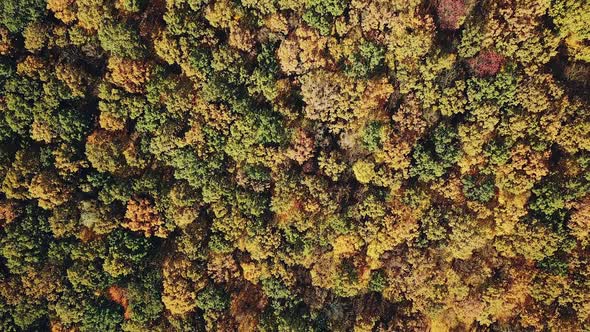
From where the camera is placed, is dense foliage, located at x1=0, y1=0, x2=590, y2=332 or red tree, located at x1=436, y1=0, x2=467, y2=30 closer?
dense foliage, located at x1=0, y1=0, x2=590, y2=332

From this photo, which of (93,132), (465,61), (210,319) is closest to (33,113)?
(93,132)

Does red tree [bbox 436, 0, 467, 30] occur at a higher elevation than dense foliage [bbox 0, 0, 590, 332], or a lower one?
higher

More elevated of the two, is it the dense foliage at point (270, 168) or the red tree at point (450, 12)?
the red tree at point (450, 12)

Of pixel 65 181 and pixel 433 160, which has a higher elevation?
pixel 433 160

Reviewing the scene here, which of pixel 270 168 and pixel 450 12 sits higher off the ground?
pixel 450 12

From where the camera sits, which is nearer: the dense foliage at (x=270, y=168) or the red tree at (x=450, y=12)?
the dense foliage at (x=270, y=168)

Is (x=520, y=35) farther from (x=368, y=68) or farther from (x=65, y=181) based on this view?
(x=65, y=181)

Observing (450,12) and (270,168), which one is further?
(270,168)

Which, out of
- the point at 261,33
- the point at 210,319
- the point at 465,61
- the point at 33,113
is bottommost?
the point at 210,319
